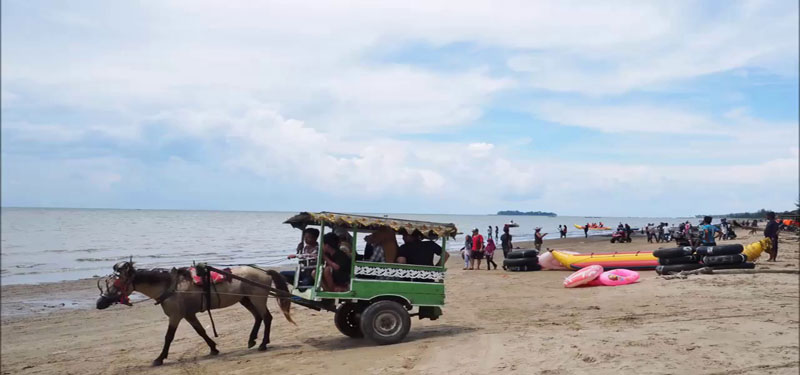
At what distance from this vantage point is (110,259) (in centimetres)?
3403

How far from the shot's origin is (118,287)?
9.23m

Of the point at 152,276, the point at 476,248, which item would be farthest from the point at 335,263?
the point at 476,248

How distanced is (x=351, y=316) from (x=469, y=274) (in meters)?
12.6

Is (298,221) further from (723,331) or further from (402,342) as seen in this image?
(723,331)

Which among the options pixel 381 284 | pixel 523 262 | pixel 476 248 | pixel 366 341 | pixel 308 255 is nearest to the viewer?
pixel 381 284

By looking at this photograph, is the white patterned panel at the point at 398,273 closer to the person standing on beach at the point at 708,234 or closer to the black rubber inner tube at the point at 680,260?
the black rubber inner tube at the point at 680,260

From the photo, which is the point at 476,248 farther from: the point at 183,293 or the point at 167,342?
the point at 167,342

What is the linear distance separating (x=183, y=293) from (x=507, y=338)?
17.8 feet

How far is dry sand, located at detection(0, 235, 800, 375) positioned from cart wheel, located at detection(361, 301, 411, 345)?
0.70ft

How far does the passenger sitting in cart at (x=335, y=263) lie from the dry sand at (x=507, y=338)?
1080mm

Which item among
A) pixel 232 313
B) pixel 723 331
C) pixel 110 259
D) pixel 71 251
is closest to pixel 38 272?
pixel 110 259

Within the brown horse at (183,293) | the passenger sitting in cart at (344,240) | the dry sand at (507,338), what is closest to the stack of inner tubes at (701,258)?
the dry sand at (507,338)

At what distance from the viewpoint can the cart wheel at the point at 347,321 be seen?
35.3 ft

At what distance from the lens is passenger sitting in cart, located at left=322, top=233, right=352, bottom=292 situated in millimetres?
9859
